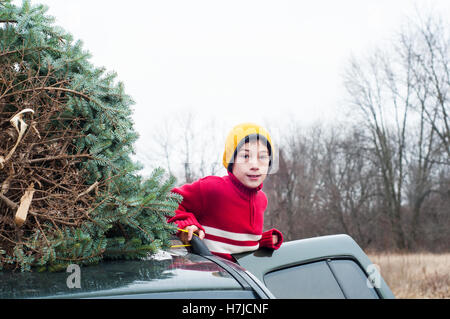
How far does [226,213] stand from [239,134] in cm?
50

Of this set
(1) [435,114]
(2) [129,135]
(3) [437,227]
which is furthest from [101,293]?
(3) [437,227]

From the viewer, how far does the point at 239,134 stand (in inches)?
109

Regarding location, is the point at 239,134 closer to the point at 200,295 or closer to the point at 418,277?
the point at 200,295

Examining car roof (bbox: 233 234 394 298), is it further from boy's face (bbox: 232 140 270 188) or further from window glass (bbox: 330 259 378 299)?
boy's face (bbox: 232 140 270 188)

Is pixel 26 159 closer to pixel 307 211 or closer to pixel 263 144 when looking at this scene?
pixel 263 144

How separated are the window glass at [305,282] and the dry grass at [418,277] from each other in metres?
8.83

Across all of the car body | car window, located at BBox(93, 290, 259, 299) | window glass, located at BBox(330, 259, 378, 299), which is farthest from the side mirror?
window glass, located at BBox(330, 259, 378, 299)

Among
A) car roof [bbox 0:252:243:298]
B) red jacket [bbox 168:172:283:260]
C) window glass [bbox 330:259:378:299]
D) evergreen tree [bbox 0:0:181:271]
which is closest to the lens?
car roof [bbox 0:252:243:298]

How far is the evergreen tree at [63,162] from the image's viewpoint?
5.50ft

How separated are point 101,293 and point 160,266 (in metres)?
0.42

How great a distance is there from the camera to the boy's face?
108 inches

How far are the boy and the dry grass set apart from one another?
8911mm

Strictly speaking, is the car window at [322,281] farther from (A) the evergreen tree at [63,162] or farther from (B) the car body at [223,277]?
(A) the evergreen tree at [63,162]

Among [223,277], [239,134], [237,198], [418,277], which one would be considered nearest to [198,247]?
[237,198]
